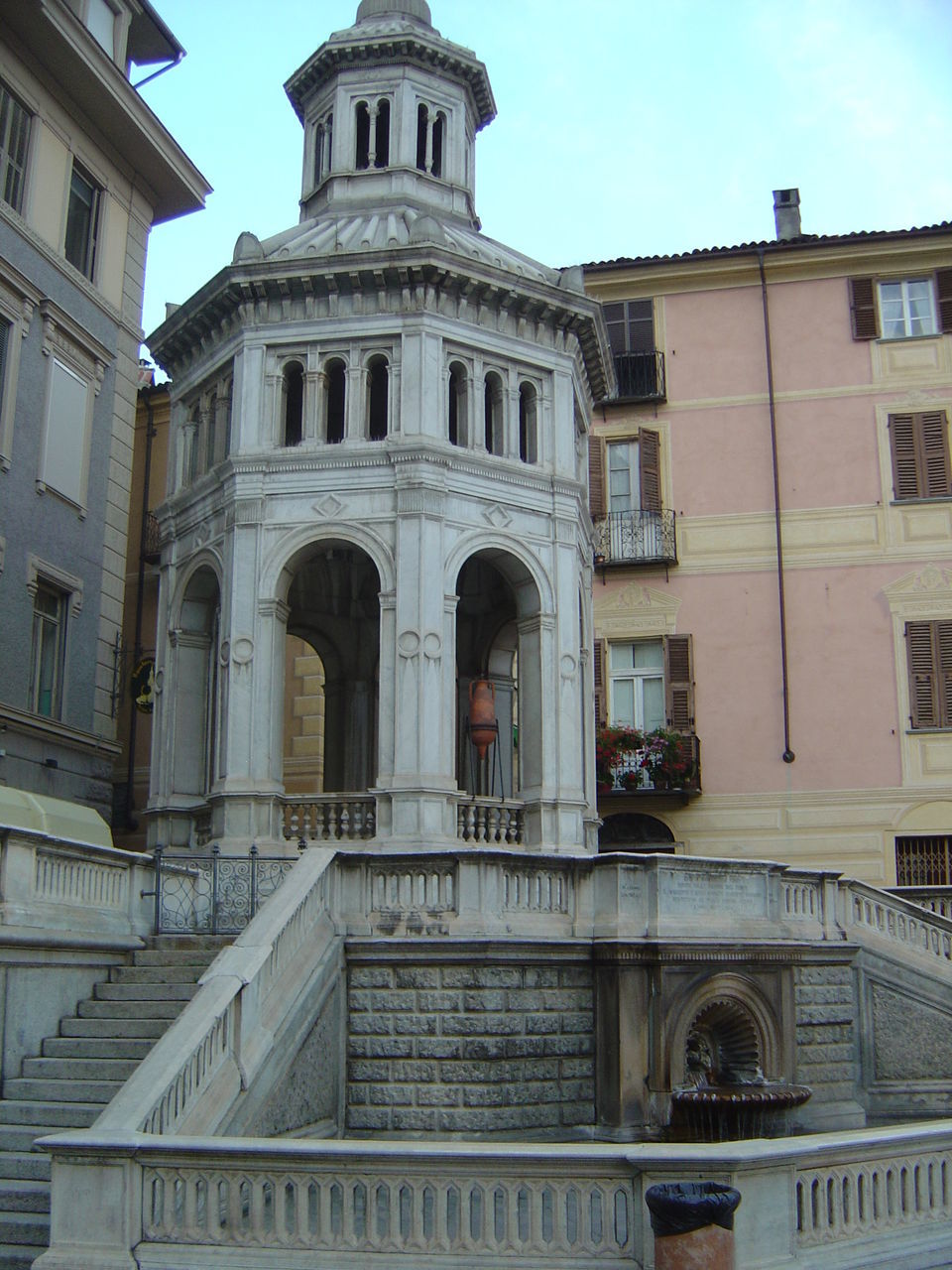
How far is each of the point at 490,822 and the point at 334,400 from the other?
8144mm

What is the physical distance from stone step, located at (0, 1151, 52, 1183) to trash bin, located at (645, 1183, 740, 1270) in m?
5.81

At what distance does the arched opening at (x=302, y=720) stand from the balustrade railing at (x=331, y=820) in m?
12.0

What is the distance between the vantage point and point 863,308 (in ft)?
110

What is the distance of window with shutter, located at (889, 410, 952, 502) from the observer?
106 ft

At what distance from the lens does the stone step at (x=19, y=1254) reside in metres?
11.2

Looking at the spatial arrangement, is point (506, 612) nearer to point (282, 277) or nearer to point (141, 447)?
→ point (282, 277)

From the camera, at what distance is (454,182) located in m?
26.6

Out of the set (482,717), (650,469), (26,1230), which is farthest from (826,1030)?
(650,469)

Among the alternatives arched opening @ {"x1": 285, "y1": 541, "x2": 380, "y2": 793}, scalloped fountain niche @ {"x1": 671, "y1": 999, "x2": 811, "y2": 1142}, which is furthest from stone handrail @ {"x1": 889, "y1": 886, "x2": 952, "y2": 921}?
arched opening @ {"x1": 285, "y1": 541, "x2": 380, "y2": 793}

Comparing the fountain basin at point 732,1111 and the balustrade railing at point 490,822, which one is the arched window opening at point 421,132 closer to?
the balustrade railing at point 490,822

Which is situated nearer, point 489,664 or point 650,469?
point 489,664

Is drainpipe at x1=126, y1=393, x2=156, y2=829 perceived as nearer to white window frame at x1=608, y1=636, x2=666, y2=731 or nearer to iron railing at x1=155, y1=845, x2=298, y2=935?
white window frame at x1=608, y1=636, x2=666, y2=731

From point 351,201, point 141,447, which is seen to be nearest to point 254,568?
point 351,201

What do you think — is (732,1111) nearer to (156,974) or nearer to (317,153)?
(156,974)
